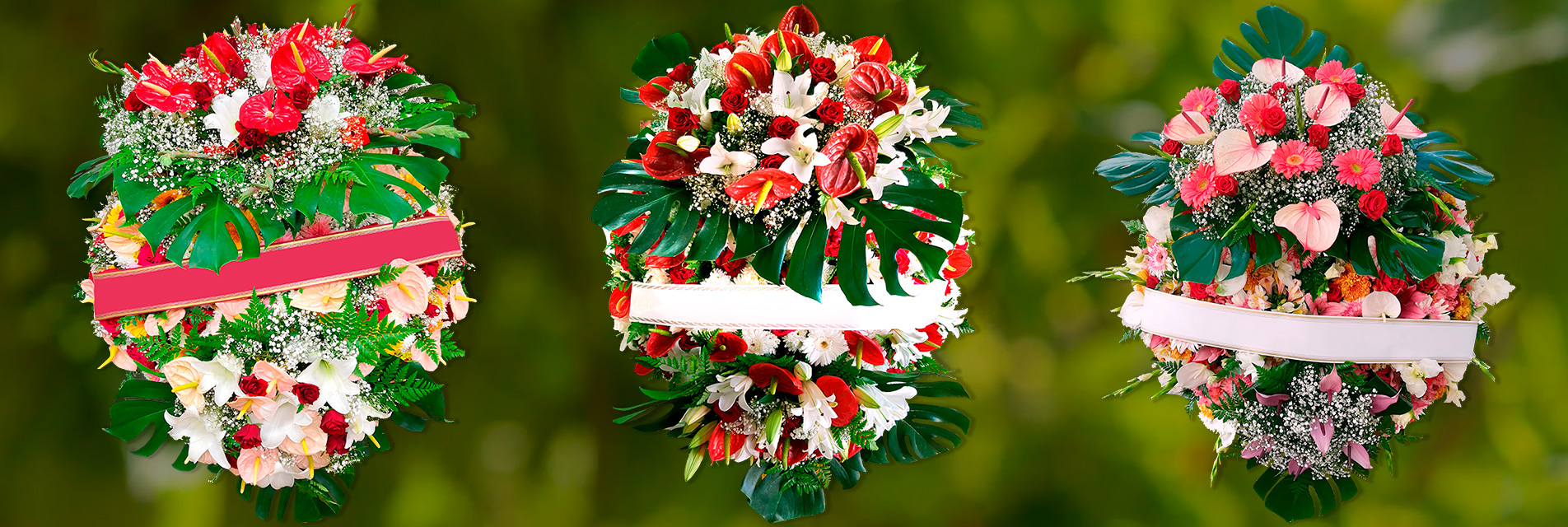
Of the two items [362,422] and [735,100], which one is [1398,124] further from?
[362,422]

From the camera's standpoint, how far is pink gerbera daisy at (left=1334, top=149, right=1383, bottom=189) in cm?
236

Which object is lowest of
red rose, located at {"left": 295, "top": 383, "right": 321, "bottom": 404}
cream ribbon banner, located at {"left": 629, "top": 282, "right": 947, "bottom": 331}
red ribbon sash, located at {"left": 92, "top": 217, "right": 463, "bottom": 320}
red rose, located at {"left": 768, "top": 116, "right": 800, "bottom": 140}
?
red rose, located at {"left": 295, "top": 383, "right": 321, "bottom": 404}

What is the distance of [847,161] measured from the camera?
206cm

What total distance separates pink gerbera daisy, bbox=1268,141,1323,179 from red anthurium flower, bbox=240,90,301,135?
2098 millimetres

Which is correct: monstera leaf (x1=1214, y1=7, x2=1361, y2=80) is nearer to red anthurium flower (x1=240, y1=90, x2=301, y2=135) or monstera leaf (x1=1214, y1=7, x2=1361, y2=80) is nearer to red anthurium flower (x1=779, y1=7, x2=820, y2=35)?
red anthurium flower (x1=779, y1=7, x2=820, y2=35)

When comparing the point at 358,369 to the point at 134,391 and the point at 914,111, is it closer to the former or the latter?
the point at 134,391

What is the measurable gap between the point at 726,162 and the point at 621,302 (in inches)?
22.3

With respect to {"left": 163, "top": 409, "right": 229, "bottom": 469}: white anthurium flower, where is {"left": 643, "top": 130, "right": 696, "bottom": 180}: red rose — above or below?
above

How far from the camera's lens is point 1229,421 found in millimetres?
2695

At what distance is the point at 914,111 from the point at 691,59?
508 mm

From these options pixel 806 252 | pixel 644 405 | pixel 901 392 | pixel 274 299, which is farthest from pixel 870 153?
pixel 274 299

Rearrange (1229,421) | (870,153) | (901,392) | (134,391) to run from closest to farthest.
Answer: (870,153) < (134,391) < (901,392) < (1229,421)

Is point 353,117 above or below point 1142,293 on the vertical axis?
above

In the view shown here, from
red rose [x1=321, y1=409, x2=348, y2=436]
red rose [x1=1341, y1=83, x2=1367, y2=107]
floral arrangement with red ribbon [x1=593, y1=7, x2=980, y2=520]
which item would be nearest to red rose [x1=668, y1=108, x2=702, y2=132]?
floral arrangement with red ribbon [x1=593, y1=7, x2=980, y2=520]
